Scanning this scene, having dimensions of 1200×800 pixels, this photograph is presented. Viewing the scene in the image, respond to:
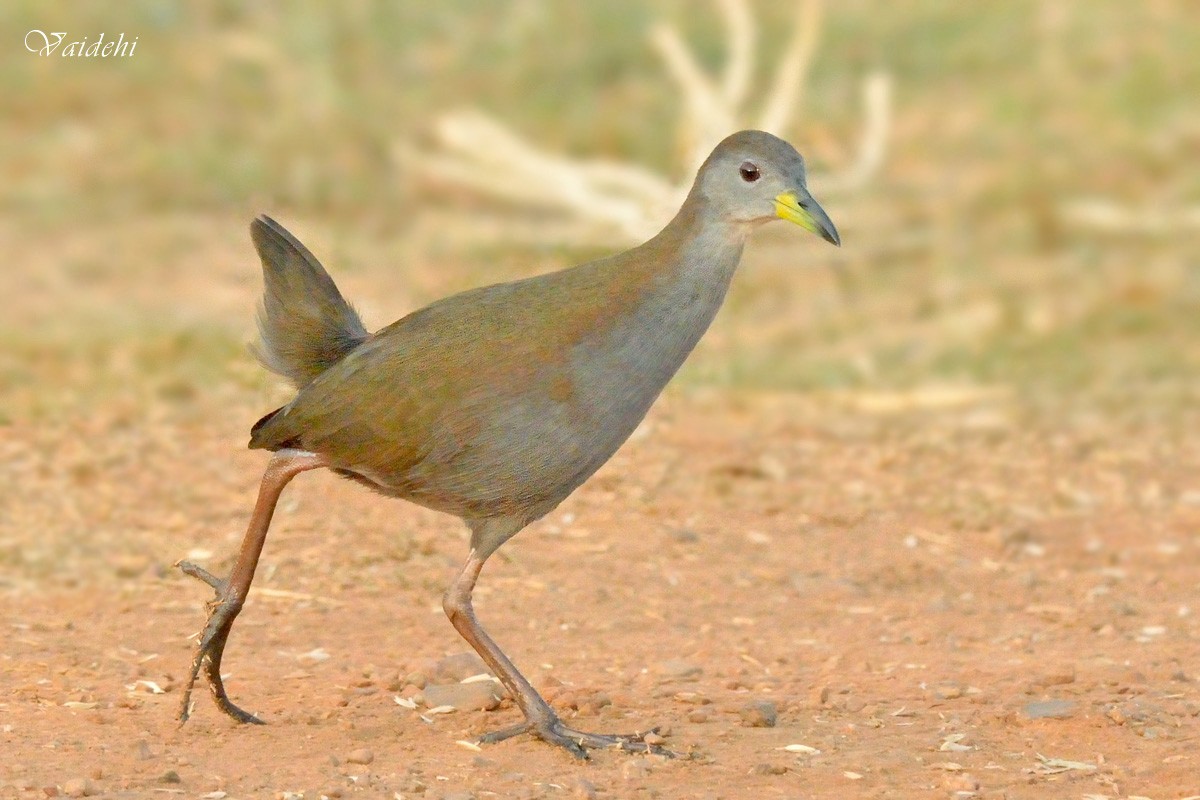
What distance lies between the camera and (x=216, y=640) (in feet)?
14.5

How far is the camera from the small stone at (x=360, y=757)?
4172 millimetres

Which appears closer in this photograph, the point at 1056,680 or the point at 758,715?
the point at 758,715

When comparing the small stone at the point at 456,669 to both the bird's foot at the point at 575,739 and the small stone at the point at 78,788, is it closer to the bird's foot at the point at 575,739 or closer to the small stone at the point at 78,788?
the bird's foot at the point at 575,739

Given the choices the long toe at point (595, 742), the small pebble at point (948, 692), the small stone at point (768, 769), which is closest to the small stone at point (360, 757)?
the long toe at point (595, 742)

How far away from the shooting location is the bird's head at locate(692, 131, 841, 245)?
433 cm

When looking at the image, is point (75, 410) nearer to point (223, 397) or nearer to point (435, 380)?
point (223, 397)

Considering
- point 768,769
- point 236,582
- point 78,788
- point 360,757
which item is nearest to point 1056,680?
point 768,769

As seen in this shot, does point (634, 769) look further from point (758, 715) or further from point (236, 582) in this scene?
point (236, 582)

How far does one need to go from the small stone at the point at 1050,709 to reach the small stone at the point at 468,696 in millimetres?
1427

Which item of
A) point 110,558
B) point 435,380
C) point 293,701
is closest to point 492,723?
point 293,701

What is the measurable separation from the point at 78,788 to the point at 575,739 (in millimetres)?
1181

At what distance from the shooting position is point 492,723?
461cm

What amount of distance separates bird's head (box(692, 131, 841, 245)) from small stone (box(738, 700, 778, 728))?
1252 millimetres

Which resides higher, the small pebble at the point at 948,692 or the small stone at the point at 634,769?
the small pebble at the point at 948,692
